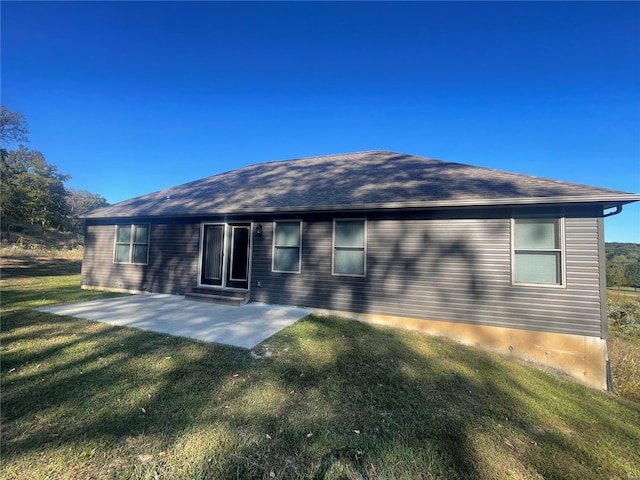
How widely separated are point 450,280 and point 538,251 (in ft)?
5.68

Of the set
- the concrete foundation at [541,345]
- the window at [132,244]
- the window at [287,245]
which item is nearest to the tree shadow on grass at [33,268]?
the window at [132,244]

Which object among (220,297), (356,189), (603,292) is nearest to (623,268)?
(603,292)

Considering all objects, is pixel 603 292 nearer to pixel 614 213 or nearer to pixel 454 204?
pixel 614 213

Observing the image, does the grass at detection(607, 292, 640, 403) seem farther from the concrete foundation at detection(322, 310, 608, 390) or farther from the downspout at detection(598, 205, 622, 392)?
the concrete foundation at detection(322, 310, 608, 390)

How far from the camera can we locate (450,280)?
5855mm

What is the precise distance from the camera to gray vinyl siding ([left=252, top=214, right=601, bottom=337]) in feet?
16.5

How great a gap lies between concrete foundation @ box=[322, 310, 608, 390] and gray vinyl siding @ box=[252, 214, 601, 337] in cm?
15

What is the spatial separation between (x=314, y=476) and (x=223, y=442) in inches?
33.5

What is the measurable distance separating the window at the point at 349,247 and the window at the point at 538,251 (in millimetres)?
3176

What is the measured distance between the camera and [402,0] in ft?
26.5

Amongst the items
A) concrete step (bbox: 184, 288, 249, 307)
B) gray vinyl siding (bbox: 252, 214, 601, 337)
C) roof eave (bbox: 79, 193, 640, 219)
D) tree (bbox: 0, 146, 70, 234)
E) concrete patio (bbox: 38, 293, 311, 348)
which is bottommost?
concrete patio (bbox: 38, 293, 311, 348)

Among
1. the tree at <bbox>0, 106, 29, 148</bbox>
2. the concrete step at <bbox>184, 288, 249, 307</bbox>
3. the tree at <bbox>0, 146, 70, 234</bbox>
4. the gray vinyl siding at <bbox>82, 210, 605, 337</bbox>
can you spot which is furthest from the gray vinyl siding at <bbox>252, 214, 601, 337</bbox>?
the tree at <bbox>0, 106, 29, 148</bbox>

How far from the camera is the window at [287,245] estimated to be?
7.21 meters

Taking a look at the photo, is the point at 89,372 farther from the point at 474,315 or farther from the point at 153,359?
the point at 474,315
